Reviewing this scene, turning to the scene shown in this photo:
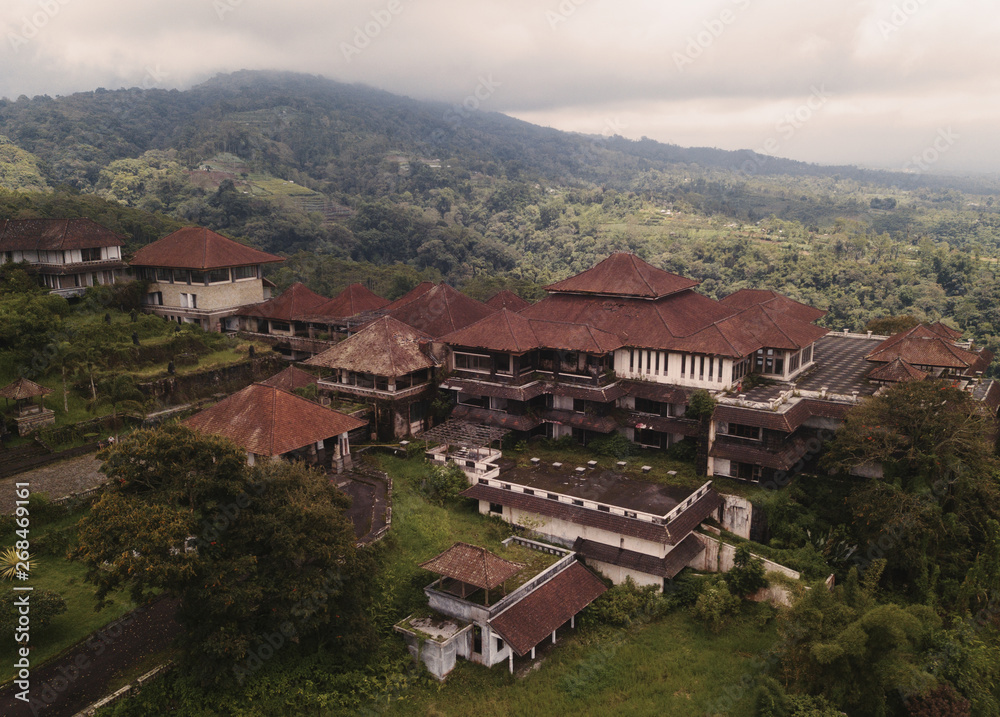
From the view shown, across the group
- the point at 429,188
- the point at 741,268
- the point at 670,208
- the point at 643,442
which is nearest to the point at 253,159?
the point at 429,188

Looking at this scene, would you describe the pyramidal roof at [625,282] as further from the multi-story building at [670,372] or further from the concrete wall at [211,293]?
the concrete wall at [211,293]

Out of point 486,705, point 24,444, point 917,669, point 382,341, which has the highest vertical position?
point 382,341

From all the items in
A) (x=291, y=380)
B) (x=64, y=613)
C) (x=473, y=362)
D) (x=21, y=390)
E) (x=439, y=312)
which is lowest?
(x=64, y=613)

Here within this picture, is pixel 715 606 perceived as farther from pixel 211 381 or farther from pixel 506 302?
pixel 211 381

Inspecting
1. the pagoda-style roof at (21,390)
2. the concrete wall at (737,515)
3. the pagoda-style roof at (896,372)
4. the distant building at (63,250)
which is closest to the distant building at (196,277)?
the distant building at (63,250)

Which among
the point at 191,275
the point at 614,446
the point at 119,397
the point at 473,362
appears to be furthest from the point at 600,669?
the point at 191,275

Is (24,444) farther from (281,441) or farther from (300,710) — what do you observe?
(300,710)
